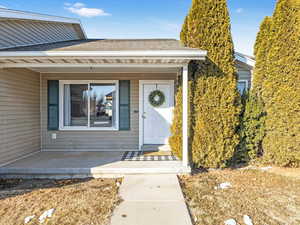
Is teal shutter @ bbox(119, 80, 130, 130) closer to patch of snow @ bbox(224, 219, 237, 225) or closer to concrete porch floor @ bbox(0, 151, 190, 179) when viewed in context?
concrete porch floor @ bbox(0, 151, 190, 179)

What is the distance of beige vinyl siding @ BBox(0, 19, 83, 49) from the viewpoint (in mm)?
4312

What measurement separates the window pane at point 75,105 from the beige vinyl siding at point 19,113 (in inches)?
31.2

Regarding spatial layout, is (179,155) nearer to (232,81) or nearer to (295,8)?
(232,81)

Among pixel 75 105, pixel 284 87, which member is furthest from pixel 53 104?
pixel 284 87

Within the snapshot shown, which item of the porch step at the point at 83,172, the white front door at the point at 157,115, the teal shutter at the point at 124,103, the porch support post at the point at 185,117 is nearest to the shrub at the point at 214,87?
the porch support post at the point at 185,117

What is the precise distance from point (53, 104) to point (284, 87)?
Result: 6023 mm

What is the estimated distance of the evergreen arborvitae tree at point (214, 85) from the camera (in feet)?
13.2

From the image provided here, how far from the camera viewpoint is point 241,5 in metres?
8.17

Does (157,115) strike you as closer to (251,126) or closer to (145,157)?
(145,157)

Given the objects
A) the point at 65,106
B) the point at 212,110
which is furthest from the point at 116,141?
the point at 212,110

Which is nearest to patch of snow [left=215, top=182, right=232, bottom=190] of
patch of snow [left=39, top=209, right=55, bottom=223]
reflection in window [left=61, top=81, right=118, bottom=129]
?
patch of snow [left=39, top=209, right=55, bottom=223]

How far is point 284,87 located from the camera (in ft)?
13.8

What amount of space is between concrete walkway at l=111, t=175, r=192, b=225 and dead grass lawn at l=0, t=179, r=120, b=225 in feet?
0.64

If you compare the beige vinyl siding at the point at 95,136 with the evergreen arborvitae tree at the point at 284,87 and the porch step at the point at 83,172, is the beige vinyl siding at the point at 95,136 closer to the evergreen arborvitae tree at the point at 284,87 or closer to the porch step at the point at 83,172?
the porch step at the point at 83,172
